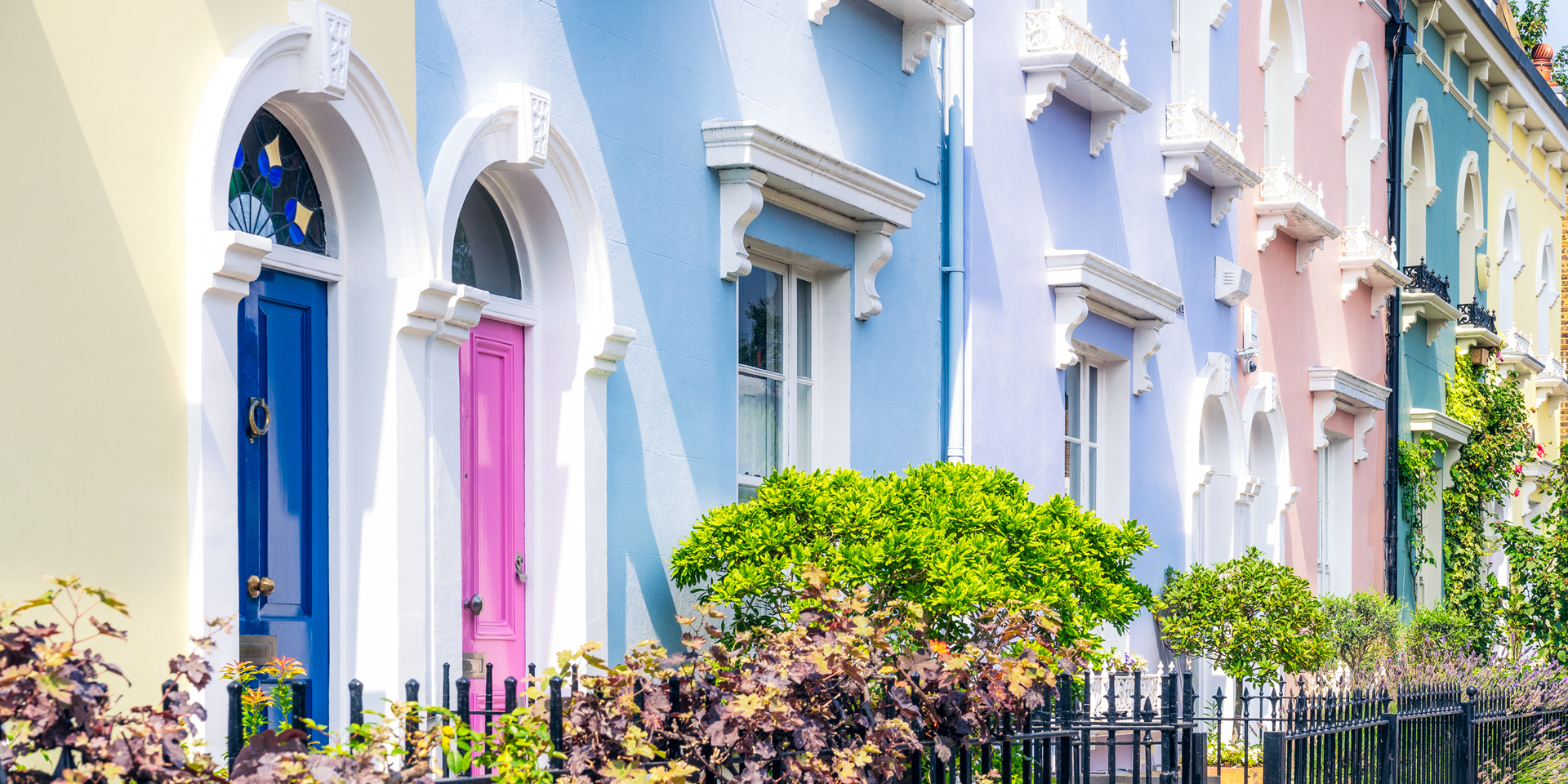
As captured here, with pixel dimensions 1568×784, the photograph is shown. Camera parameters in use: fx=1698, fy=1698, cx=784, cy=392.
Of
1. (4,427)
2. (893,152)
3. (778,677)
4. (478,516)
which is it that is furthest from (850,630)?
(893,152)

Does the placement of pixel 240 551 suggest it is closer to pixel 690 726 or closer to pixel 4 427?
pixel 4 427

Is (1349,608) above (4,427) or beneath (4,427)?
beneath

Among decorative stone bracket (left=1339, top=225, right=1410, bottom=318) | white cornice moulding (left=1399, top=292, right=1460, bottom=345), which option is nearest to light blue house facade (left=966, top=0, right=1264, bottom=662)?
decorative stone bracket (left=1339, top=225, right=1410, bottom=318)

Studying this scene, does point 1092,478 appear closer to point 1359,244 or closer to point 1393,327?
point 1359,244

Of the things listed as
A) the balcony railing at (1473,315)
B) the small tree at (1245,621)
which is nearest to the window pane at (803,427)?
the small tree at (1245,621)

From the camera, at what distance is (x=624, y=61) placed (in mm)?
7352

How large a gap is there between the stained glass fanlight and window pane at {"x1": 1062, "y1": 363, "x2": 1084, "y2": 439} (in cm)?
709

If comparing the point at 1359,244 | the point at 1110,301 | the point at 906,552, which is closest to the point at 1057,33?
the point at 1110,301

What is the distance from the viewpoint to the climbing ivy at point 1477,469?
805 inches

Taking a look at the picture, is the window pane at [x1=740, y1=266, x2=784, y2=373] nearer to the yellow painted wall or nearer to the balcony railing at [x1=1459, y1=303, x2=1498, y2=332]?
the yellow painted wall

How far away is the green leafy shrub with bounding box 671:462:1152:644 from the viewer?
711cm

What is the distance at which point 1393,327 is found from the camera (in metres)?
19.0

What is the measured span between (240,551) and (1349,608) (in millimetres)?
12312

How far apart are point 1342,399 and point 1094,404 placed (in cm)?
565
